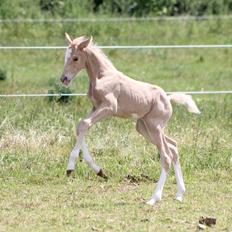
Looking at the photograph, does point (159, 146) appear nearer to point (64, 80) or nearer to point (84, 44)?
point (64, 80)

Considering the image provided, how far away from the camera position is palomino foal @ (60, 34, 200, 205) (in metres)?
8.93

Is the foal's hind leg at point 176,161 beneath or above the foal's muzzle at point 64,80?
beneath

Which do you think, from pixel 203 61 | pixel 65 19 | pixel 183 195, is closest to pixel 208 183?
pixel 183 195

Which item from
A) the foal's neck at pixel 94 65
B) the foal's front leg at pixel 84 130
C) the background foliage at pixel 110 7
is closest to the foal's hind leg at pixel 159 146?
the foal's front leg at pixel 84 130

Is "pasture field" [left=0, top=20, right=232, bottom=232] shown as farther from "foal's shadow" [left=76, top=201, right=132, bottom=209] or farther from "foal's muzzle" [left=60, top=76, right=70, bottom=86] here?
"foal's muzzle" [left=60, top=76, right=70, bottom=86]

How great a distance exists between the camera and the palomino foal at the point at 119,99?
8.93m

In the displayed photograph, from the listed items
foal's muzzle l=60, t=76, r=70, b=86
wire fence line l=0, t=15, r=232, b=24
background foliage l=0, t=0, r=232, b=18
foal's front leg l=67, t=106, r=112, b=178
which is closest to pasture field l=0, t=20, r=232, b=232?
foal's front leg l=67, t=106, r=112, b=178

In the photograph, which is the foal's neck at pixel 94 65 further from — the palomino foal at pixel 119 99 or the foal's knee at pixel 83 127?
the foal's knee at pixel 83 127

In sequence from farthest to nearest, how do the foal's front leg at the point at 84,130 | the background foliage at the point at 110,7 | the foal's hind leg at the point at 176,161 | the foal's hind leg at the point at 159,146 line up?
the background foliage at the point at 110,7 < the foal's hind leg at the point at 176,161 < the foal's hind leg at the point at 159,146 < the foal's front leg at the point at 84,130

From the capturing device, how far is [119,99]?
9055mm

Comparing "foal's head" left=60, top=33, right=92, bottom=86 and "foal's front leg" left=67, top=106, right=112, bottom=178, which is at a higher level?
"foal's head" left=60, top=33, right=92, bottom=86

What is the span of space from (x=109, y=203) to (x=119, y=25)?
13.5 meters

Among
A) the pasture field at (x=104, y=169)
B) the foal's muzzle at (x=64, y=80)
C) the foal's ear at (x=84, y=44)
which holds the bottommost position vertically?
the pasture field at (x=104, y=169)

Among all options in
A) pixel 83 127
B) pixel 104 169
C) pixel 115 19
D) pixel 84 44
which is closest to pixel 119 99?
pixel 83 127
